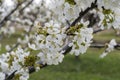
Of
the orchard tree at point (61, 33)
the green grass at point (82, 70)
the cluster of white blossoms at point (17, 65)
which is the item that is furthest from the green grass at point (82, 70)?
the orchard tree at point (61, 33)

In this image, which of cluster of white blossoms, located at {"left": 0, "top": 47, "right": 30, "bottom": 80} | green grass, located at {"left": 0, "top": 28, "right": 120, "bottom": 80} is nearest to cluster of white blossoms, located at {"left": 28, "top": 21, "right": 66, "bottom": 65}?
cluster of white blossoms, located at {"left": 0, "top": 47, "right": 30, "bottom": 80}

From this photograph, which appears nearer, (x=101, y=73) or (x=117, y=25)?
(x=117, y=25)

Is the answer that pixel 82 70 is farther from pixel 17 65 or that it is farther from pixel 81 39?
pixel 81 39

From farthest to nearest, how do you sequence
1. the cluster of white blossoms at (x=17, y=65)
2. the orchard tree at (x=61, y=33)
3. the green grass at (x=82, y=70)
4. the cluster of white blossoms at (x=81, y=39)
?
the green grass at (x=82, y=70) < the cluster of white blossoms at (x=17, y=65) < the cluster of white blossoms at (x=81, y=39) < the orchard tree at (x=61, y=33)

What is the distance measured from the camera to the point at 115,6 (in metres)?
2.12

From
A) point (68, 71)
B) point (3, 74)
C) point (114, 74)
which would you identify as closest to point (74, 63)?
point (68, 71)

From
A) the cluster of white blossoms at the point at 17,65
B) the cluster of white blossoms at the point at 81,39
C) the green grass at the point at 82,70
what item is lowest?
the green grass at the point at 82,70

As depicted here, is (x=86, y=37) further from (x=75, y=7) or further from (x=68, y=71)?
(x=68, y=71)

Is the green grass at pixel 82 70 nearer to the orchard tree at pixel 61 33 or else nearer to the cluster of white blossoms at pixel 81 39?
the orchard tree at pixel 61 33

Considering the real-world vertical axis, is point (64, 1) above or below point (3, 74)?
above

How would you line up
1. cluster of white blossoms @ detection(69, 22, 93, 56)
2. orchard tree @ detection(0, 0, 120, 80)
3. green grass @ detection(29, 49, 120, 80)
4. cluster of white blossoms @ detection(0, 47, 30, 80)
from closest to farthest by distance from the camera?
orchard tree @ detection(0, 0, 120, 80), cluster of white blossoms @ detection(69, 22, 93, 56), cluster of white blossoms @ detection(0, 47, 30, 80), green grass @ detection(29, 49, 120, 80)

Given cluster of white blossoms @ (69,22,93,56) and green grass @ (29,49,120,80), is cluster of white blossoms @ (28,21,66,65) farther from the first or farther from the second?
green grass @ (29,49,120,80)

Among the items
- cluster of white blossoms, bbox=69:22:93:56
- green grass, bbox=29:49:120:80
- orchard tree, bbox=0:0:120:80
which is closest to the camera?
orchard tree, bbox=0:0:120:80

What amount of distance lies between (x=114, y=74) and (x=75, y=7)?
11733 mm
